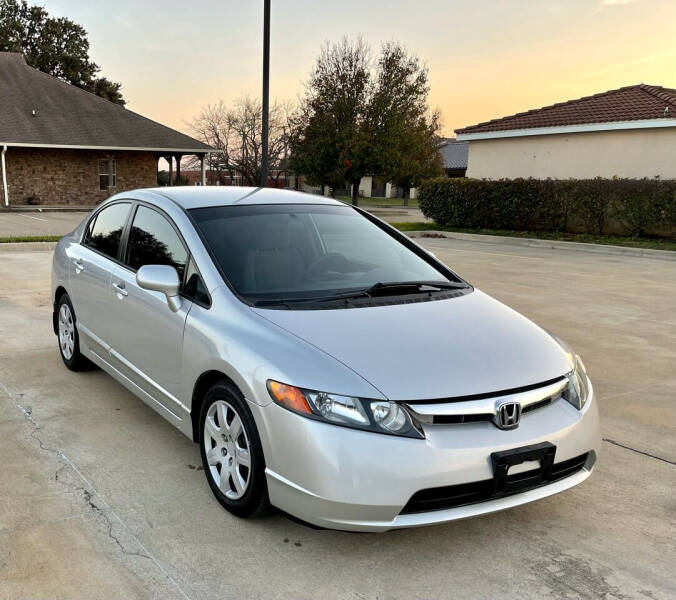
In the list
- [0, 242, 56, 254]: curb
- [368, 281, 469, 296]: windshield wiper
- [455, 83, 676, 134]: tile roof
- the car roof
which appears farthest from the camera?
[455, 83, 676, 134]: tile roof

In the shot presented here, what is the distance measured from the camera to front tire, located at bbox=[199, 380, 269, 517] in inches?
117

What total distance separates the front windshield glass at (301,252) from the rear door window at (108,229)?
0.96m

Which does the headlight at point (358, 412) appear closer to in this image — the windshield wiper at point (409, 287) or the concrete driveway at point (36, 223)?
the windshield wiper at point (409, 287)

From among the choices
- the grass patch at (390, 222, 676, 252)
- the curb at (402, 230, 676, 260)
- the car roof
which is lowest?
the curb at (402, 230, 676, 260)

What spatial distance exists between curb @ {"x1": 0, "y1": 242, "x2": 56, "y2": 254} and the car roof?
1039 cm

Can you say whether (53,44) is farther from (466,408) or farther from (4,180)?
(466,408)

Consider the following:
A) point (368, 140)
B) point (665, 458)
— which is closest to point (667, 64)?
point (368, 140)

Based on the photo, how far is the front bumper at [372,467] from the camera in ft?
8.59

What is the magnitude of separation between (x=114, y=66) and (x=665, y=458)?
53.6 m

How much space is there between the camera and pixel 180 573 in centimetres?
277

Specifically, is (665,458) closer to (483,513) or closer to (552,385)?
(552,385)

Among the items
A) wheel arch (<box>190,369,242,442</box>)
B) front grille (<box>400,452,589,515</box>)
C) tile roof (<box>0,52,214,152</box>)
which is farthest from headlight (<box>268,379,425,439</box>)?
tile roof (<box>0,52,214,152</box>)

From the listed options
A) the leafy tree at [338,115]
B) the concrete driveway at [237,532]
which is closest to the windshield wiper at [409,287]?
the concrete driveway at [237,532]

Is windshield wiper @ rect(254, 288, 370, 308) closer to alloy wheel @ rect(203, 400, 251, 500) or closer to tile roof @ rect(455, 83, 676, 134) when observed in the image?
alloy wheel @ rect(203, 400, 251, 500)
